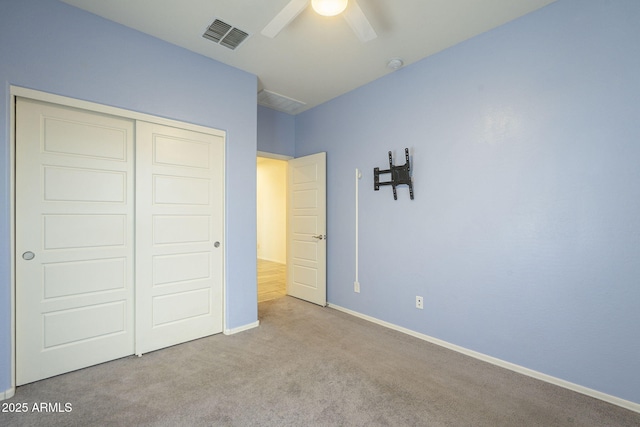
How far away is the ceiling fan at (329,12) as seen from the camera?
67.1 inches

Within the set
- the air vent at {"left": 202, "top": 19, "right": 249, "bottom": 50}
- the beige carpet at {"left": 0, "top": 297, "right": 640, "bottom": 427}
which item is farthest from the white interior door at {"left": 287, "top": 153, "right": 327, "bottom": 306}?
the air vent at {"left": 202, "top": 19, "right": 249, "bottom": 50}

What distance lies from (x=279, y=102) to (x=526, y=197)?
10.5ft

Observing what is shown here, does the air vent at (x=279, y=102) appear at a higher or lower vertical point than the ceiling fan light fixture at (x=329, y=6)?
higher

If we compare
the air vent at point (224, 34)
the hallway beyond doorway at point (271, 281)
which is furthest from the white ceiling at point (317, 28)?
the hallway beyond doorway at point (271, 281)

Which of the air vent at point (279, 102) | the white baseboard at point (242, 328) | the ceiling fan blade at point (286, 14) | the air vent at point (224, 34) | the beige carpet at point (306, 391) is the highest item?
the air vent at point (224, 34)

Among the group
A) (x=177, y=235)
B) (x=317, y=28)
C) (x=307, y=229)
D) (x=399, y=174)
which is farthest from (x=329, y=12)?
(x=307, y=229)

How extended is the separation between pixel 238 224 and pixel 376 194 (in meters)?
1.65

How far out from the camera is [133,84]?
2465 millimetres

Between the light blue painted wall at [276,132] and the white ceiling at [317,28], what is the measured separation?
36.3 inches

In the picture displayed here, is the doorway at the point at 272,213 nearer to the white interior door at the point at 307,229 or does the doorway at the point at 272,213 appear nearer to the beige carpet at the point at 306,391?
the white interior door at the point at 307,229

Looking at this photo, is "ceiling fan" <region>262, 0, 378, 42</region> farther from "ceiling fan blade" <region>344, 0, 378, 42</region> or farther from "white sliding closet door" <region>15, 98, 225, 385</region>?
"white sliding closet door" <region>15, 98, 225, 385</region>

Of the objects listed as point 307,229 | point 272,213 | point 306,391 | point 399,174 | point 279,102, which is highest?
point 279,102

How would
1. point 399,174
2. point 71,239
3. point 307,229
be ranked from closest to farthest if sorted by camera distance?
1. point 71,239
2. point 399,174
3. point 307,229

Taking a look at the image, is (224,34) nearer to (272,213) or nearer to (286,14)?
(286,14)
